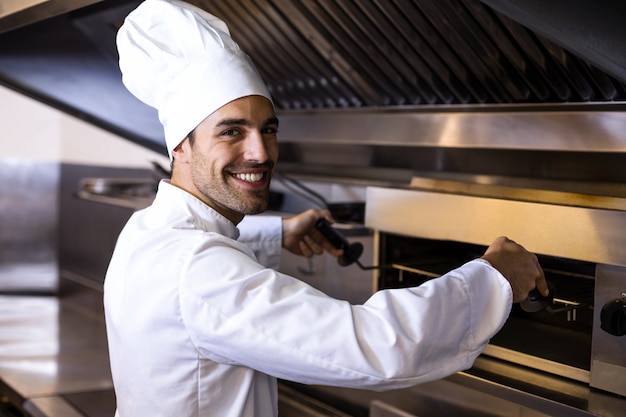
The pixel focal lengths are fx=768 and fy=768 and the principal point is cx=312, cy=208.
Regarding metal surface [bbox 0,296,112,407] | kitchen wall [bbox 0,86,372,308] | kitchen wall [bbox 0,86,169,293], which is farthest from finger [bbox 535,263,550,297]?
kitchen wall [bbox 0,86,169,293]

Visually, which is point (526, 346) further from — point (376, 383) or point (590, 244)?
point (376, 383)

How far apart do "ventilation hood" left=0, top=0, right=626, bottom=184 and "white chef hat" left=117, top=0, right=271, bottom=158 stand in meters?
0.40

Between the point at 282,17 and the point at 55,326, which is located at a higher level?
the point at 282,17

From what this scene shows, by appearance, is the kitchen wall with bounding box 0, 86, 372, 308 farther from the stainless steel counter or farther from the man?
the man

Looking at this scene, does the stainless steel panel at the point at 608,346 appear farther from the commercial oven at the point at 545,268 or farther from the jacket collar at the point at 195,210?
the jacket collar at the point at 195,210

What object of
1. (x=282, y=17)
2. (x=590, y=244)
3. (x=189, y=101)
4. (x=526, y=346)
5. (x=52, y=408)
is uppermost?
(x=282, y=17)

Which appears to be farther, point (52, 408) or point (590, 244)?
point (52, 408)

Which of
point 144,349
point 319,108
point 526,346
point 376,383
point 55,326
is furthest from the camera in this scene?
point 55,326

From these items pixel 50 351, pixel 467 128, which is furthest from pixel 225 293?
pixel 50 351

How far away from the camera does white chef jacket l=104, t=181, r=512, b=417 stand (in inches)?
38.2

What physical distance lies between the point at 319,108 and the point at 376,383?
4.18 feet

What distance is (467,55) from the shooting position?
5.01 feet

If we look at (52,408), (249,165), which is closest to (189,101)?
(249,165)

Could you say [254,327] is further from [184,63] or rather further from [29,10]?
[29,10]
